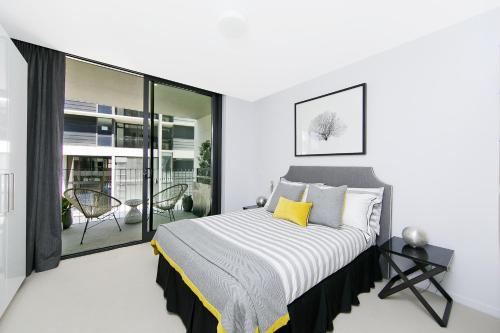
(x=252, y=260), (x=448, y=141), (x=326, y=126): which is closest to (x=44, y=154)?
(x=252, y=260)

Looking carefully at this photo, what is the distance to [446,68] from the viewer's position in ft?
6.52

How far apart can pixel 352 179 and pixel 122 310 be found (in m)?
2.68

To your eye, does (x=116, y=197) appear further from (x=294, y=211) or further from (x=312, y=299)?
(x=312, y=299)

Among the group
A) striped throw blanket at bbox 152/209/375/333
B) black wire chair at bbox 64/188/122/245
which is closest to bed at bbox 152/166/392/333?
striped throw blanket at bbox 152/209/375/333

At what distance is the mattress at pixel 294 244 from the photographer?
1.40m

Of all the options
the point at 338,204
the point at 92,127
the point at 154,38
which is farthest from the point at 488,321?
the point at 92,127

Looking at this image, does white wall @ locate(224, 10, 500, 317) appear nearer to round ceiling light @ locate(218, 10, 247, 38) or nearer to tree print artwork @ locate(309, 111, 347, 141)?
tree print artwork @ locate(309, 111, 347, 141)

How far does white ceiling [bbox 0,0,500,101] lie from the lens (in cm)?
177

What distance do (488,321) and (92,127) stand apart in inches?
214

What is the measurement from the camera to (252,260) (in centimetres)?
141

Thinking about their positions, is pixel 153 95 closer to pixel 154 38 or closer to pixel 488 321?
pixel 154 38

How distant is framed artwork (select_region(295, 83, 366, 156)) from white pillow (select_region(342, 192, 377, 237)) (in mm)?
600

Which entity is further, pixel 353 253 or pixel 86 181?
pixel 86 181

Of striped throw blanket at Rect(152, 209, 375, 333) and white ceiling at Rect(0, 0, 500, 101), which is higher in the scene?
white ceiling at Rect(0, 0, 500, 101)
